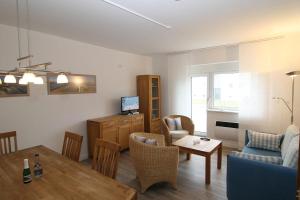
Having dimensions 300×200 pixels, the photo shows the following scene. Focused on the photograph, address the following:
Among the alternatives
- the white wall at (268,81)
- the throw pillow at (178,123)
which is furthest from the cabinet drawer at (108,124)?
the white wall at (268,81)

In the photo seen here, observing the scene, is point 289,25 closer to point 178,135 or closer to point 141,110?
point 178,135

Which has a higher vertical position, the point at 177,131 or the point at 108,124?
the point at 108,124

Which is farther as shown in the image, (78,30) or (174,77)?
(174,77)

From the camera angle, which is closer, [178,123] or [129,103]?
[178,123]

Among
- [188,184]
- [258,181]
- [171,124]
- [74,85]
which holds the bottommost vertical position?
[188,184]

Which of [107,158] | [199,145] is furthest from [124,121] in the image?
[107,158]

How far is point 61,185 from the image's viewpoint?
1.47 metres

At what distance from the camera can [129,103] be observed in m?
4.66

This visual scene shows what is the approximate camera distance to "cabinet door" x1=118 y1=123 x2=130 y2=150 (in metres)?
4.14

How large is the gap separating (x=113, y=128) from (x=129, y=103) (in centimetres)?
94

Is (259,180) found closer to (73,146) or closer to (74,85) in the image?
(73,146)

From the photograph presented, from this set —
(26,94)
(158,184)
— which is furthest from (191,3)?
(26,94)

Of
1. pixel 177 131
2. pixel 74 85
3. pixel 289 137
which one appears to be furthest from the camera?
pixel 177 131

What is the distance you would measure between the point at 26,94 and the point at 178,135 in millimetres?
3192
